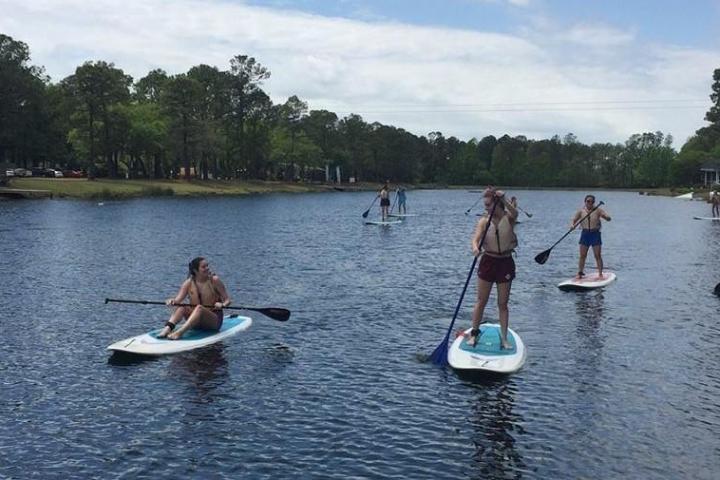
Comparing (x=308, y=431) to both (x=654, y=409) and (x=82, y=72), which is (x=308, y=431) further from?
(x=82, y=72)

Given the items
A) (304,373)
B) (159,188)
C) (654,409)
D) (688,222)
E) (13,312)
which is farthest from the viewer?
(159,188)

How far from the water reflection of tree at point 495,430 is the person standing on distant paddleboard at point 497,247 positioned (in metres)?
1.74

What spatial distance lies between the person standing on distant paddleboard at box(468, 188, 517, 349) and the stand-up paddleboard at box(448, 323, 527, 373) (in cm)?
67

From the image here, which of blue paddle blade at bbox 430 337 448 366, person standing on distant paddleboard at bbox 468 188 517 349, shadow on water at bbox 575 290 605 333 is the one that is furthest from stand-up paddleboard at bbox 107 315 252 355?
shadow on water at bbox 575 290 605 333

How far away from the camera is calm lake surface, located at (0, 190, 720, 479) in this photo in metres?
10.2

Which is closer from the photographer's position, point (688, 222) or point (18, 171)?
point (688, 222)

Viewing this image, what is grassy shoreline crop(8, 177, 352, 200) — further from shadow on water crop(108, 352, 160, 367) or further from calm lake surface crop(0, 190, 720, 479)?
shadow on water crop(108, 352, 160, 367)

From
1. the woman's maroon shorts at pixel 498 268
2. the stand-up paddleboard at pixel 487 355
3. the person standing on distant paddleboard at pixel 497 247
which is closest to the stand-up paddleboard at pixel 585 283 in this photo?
the stand-up paddleboard at pixel 487 355

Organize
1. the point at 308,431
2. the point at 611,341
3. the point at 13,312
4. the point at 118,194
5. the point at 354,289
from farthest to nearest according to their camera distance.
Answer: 1. the point at 118,194
2. the point at 354,289
3. the point at 13,312
4. the point at 611,341
5. the point at 308,431

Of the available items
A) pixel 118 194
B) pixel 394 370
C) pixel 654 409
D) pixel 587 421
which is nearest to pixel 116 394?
pixel 394 370

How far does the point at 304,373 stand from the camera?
14328 mm

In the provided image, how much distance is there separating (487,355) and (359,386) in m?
2.64

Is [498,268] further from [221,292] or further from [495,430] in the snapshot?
[221,292]

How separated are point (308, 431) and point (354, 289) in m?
13.3
